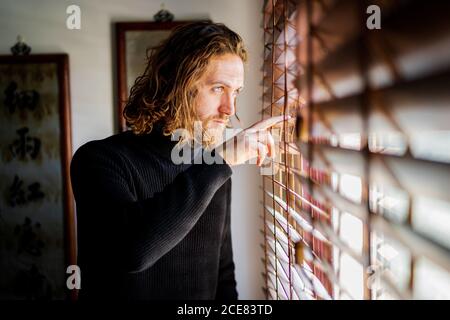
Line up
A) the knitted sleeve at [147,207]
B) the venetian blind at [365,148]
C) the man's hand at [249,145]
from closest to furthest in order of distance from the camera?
the venetian blind at [365,148] < the knitted sleeve at [147,207] < the man's hand at [249,145]

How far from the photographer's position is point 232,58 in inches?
26.8

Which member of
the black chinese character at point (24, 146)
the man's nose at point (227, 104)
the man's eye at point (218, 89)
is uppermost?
the man's eye at point (218, 89)

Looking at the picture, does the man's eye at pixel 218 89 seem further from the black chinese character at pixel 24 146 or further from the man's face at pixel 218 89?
the black chinese character at pixel 24 146

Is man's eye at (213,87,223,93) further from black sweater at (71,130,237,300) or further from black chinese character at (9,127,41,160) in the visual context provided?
black chinese character at (9,127,41,160)

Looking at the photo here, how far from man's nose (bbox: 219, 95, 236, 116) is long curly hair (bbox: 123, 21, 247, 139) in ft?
0.19

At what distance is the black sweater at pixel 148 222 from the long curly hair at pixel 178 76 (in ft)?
0.14

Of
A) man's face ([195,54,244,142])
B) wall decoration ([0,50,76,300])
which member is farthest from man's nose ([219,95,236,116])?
wall decoration ([0,50,76,300])

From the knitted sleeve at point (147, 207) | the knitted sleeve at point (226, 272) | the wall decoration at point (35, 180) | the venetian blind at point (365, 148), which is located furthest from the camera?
the wall decoration at point (35, 180)

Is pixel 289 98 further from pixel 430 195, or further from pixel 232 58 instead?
pixel 430 195

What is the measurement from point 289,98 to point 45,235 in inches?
31.0

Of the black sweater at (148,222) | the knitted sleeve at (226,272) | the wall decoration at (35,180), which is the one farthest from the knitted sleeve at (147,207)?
the wall decoration at (35,180)

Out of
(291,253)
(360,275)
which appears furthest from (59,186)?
(360,275)

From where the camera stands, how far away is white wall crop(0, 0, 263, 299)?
888 millimetres

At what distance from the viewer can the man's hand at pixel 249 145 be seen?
622 mm
